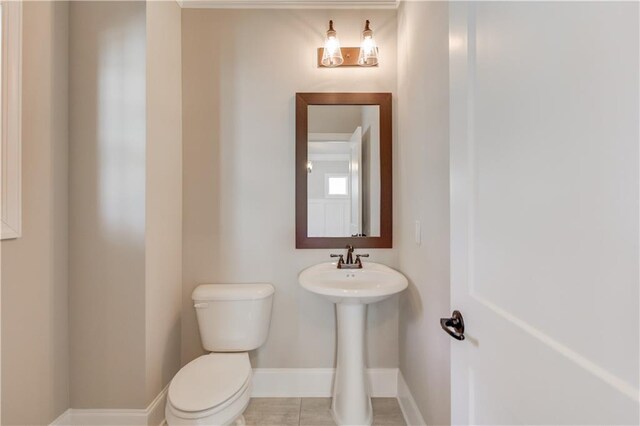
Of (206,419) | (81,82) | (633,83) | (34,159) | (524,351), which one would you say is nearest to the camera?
(633,83)

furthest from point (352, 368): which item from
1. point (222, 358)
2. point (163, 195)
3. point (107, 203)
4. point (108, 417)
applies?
point (107, 203)

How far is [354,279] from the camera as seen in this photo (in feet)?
6.30

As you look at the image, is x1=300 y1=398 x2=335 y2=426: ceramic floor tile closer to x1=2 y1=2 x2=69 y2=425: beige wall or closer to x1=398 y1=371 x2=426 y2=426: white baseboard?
x1=398 y1=371 x2=426 y2=426: white baseboard

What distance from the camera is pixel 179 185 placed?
207cm

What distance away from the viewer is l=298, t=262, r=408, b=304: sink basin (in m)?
1.66

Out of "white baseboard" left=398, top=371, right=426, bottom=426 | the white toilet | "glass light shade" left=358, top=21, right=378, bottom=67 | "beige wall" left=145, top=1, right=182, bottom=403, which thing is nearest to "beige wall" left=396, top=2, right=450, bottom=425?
"white baseboard" left=398, top=371, right=426, bottom=426

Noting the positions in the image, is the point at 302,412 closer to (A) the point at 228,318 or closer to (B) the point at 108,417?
(A) the point at 228,318

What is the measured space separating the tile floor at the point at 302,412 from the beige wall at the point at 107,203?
0.65 meters

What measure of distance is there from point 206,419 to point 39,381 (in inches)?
34.5

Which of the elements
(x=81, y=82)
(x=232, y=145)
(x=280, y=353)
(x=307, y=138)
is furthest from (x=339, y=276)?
(x=81, y=82)

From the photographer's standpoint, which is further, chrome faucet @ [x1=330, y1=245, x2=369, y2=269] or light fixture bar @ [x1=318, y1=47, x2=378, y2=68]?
light fixture bar @ [x1=318, y1=47, x2=378, y2=68]

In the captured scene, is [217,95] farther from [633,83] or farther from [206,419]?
[633,83]

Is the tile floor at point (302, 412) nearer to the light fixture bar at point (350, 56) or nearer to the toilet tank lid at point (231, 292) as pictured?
the toilet tank lid at point (231, 292)

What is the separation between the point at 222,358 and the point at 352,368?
0.73m
